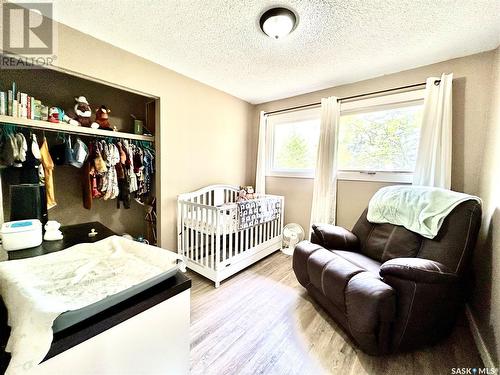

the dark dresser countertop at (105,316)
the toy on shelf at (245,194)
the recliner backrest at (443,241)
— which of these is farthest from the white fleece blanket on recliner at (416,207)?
the dark dresser countertop at (105,316)

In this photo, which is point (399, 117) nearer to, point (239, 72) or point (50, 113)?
point (239, 72)

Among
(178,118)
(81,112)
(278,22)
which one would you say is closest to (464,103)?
(278,22)

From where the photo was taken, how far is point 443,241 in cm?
155

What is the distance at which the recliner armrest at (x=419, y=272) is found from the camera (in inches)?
49.1

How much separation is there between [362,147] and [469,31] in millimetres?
1236

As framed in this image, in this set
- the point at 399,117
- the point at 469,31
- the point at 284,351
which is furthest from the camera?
the point at 399,117

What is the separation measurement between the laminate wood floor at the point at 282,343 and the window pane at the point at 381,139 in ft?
5.19

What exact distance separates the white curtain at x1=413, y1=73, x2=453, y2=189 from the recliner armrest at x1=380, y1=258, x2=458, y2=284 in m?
1.03

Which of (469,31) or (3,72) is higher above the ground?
(469,31)

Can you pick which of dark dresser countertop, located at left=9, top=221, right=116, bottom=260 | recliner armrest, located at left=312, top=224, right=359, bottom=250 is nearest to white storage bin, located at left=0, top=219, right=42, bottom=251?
dark dresser countertop, located at left=9, top=221, right=116, bottom=260

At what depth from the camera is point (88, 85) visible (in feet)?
7.73

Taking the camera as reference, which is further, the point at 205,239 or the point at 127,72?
the point at 205,239

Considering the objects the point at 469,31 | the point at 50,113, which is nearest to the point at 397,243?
the point at 469,31

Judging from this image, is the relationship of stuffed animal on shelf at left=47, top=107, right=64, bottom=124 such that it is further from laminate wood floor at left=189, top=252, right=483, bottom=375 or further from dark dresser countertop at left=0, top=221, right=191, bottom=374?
laminate wood floor at left=189, top=252, right=483, bottom=375
